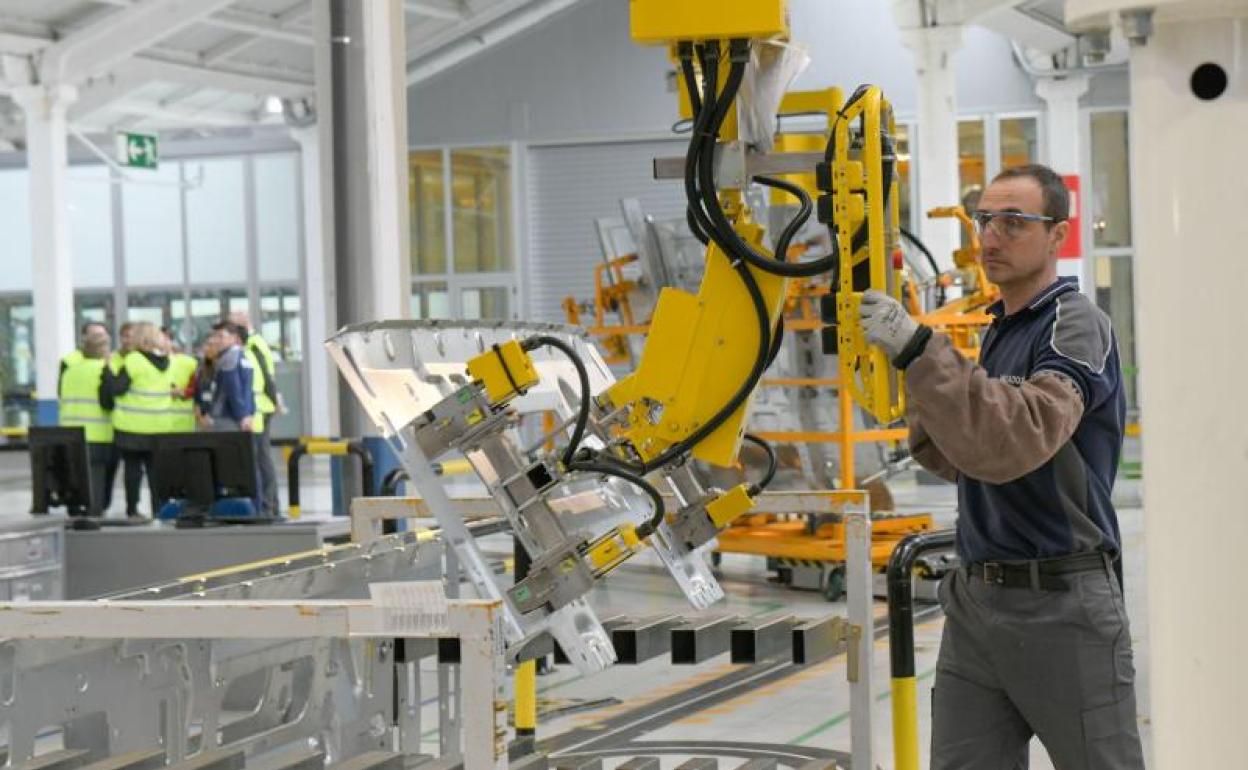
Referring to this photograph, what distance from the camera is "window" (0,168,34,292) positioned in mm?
30828

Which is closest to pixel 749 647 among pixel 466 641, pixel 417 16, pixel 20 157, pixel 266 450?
pixel 466 641

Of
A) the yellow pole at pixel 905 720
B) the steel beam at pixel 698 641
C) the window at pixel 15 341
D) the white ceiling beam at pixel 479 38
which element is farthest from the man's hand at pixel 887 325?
the window at pixel 15 341

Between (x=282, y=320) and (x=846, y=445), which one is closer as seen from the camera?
(x=846, y=445)

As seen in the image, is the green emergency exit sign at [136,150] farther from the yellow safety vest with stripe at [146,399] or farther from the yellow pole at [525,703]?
the yellow pole at [525,703]

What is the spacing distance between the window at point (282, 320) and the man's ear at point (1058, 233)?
26.8 m

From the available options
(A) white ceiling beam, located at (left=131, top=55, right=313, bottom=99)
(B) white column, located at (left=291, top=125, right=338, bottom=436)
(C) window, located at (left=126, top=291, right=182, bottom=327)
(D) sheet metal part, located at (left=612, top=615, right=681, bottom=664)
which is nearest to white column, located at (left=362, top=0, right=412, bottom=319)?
(D) sheet metal part, located at (left=612, top=615, right=681, bottom=664)

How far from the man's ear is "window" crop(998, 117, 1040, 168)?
21.4m

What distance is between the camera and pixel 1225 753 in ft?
5.61

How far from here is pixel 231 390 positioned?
1484 cm

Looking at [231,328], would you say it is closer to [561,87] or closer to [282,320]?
[561,87]

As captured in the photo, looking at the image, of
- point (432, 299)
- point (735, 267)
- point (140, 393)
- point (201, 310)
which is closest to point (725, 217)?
point (735, 267)

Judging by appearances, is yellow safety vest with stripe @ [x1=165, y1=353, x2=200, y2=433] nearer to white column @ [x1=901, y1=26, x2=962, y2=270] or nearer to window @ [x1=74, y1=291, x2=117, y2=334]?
white column @ [x1=901, y1=26, x2=962, y2=270]

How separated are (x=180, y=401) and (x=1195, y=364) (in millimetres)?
14299

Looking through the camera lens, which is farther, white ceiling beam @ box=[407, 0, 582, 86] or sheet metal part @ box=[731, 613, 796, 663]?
white ceiling beam @ box=[407, 0, 582, 86]
